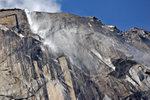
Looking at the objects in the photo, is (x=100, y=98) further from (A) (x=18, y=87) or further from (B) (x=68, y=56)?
(A) (x=18, y=87)

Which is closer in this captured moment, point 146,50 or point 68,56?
point 68,56

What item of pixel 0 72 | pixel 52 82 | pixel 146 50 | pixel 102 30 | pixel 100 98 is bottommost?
pixel 100 98

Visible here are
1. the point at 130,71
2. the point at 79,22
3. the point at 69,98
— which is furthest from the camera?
the point at 79,22

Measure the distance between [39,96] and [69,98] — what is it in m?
2.92

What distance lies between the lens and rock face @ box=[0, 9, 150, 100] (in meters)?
30.0

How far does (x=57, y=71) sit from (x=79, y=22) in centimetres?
926

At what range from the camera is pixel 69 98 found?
29031 mm

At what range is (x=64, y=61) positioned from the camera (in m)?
31.9

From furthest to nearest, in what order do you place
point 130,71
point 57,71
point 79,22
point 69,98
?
point 79,22, point 130,71, point 57,71, point 69,98

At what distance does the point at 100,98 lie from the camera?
→ 99.2 ft

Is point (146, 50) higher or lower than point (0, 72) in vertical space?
higher

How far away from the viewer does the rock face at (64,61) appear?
30000 millimetres

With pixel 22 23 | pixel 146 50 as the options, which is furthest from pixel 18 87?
pixel 146 50

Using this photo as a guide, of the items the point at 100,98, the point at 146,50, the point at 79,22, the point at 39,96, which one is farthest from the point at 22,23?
the point at 146,50
